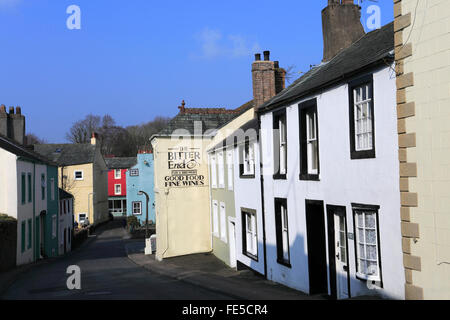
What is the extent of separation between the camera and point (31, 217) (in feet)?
95.3

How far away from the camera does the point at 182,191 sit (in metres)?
27.8

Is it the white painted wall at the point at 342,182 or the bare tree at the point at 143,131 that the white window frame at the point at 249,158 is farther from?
the bare tree at the point at 143,131

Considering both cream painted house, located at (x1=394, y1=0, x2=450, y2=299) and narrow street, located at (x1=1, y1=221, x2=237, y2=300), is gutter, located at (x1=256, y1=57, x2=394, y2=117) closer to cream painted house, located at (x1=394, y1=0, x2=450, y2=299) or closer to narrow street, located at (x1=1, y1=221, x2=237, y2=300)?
cream painted house, located at (x1=394, y1=0, x2=450, y2=299)

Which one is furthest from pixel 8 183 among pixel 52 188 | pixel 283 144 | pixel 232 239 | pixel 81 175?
pixel 81 175

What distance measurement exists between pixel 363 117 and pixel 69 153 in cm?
5899

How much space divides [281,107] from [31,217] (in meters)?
19.9

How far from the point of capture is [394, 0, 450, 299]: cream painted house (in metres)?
8.21

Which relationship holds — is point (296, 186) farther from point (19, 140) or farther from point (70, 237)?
point (70, 237)

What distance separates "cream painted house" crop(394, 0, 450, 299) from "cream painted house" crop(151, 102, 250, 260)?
18850 mm

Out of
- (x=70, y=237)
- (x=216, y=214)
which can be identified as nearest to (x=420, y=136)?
(x=216, y=214)

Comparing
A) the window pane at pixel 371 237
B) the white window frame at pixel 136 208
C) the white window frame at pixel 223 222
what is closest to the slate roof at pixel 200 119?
the white window frame at pixel 223 222

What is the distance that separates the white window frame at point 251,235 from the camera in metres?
18.8

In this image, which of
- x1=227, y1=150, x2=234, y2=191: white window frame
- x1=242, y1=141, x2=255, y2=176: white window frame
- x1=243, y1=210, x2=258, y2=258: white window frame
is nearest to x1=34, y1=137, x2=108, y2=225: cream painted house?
x1=227, y1=150, x2=234, y2=191: white window frame

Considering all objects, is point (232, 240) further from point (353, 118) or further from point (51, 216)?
point (51, 216)
